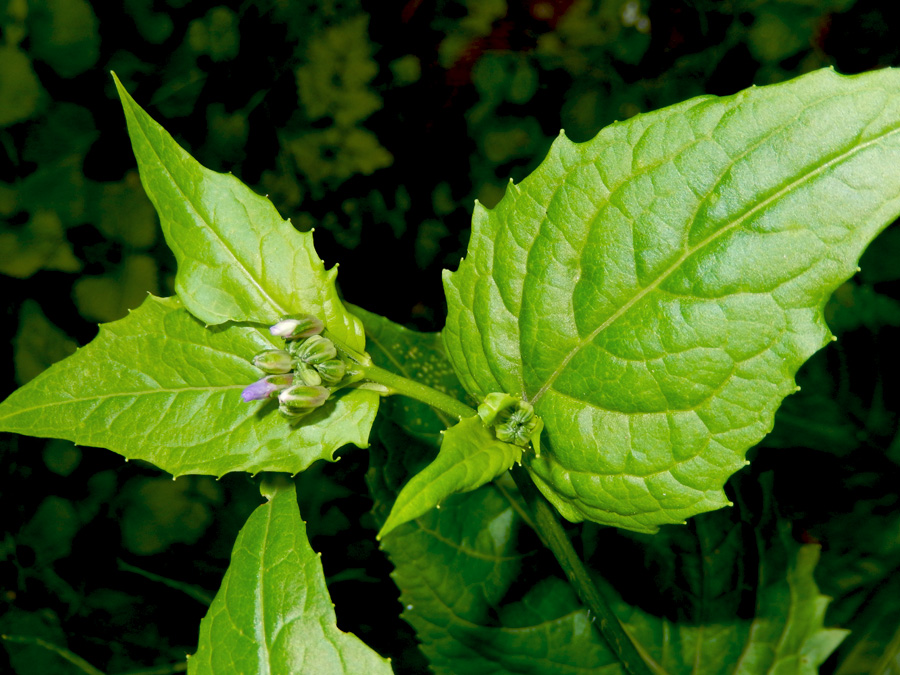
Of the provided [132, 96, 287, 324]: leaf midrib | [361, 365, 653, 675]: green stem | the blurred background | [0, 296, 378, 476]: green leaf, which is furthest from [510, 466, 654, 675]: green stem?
the blurred background

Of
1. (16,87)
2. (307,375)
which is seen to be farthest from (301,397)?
(16,87)

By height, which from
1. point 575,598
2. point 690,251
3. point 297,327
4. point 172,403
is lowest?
point 575,598

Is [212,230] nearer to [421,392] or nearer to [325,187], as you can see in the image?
[421,392]

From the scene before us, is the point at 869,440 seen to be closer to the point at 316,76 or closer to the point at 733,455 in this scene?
the point at 733,455

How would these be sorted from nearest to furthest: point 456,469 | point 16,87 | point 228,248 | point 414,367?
1. point 456,469
2. point 228,248
3. point 414,367
4. point 16,87

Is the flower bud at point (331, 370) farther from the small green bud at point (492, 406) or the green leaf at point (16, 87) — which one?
the green leaf at point (16, 87)

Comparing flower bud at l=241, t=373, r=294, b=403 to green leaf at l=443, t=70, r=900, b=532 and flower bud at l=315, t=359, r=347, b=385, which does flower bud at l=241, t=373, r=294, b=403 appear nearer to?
flower bud at l=315, t=359, r=347, b=385
